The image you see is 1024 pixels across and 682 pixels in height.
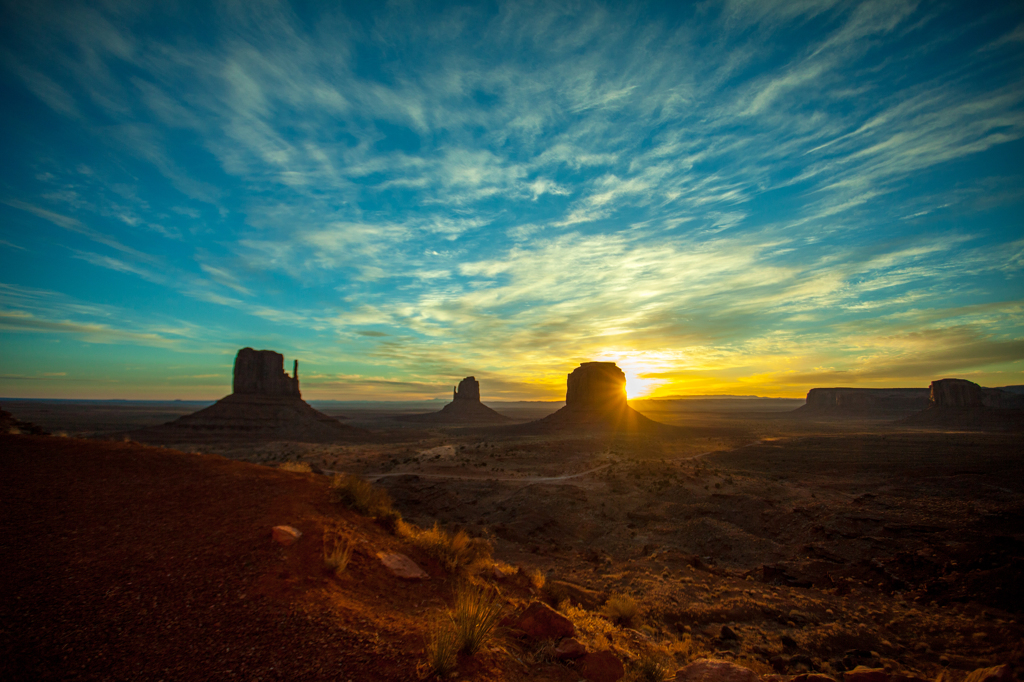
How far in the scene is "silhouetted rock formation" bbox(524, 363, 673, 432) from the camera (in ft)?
221

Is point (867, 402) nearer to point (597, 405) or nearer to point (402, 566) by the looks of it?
point (597, 405)

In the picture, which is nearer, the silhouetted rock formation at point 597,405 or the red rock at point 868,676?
the red rock at point 868,676

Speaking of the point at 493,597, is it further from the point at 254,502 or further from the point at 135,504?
the point at 135,504

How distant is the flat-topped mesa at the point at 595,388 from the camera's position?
7300cm

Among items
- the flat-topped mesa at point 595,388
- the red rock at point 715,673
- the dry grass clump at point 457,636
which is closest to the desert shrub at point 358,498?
the dry grass clump at point 457,636

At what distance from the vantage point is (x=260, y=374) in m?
72.1

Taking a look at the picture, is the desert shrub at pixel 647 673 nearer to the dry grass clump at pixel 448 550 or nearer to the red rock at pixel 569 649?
the red rock at pixel 569 649

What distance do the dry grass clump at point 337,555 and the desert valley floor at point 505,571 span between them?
6.2 inches

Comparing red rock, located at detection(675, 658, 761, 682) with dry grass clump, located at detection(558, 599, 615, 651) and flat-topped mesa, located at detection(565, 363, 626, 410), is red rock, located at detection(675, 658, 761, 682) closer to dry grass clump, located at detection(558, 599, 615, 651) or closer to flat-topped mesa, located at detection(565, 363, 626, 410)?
dry grass clump, located at detection(558, 599, 615, 651)

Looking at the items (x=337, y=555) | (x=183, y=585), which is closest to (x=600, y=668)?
(x=337, y=555)

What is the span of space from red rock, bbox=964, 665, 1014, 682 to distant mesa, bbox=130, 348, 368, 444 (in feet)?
220

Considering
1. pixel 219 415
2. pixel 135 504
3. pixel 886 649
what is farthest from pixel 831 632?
pixel 219 415

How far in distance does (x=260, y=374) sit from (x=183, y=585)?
256 ft

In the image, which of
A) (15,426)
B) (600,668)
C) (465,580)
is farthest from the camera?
(15,426)
